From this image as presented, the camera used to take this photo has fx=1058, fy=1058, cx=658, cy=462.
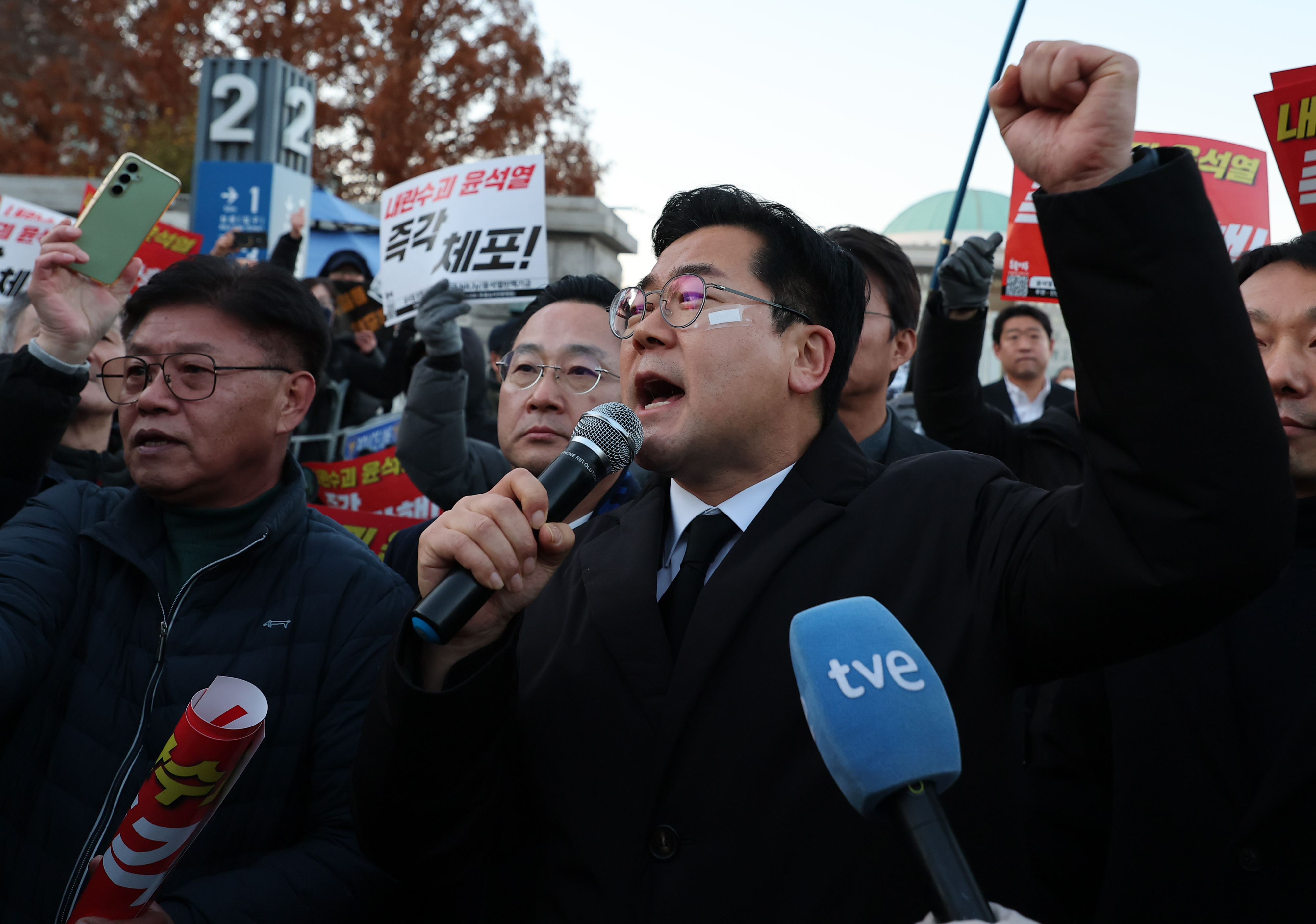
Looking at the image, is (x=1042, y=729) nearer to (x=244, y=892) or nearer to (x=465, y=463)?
(x=244, y=892)

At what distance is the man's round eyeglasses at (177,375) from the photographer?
2.64 meters

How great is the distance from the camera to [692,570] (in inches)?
79.9

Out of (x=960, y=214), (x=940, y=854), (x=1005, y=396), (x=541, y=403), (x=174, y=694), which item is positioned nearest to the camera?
(x=940, y=854)

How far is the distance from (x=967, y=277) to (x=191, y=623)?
8.49 feet

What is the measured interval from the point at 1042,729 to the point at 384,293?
11.4ft

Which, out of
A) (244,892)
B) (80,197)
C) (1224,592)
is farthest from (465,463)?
(80,197)

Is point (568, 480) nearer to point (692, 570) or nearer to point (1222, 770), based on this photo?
point (692, 570)

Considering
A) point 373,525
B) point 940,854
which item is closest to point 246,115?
point 373,525

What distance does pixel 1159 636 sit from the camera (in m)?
1.55

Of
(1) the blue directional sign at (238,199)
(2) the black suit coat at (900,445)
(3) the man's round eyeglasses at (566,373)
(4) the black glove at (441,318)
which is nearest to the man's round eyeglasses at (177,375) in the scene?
(3) the man's round eyeglasses at (566,373)

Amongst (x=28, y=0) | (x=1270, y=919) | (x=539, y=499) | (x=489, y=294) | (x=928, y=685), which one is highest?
(x=28, y=0)

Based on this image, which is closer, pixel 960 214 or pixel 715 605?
pixel 715 605

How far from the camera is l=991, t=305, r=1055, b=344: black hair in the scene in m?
7.07

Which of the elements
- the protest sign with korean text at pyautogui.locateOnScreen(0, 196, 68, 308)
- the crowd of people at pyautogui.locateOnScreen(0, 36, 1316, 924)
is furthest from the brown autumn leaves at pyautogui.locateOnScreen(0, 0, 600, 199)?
the crowd of people at pyautogui.locateOnScreen(0, 36, 1316, 924)
